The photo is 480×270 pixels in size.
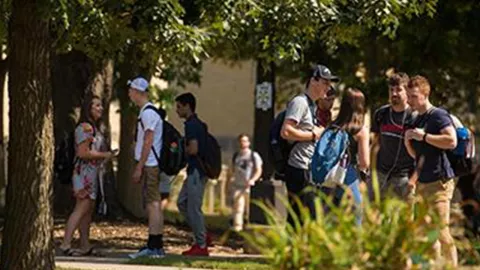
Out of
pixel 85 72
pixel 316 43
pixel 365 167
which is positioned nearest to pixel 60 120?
pixel 85 72

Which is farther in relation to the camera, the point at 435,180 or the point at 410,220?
the point at 435,180

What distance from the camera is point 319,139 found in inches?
486

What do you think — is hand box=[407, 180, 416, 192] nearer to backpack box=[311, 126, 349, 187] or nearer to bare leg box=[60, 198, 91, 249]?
backpack box=[311, 126, 349, 187]

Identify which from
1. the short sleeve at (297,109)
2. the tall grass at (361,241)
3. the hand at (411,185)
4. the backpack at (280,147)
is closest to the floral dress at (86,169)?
the backpack at (280,147)

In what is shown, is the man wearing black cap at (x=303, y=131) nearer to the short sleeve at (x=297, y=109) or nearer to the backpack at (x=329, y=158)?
the short sleeve at (x=297, y=109)

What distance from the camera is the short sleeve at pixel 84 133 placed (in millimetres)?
15195

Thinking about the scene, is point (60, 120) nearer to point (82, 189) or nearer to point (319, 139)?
point (82, 189)

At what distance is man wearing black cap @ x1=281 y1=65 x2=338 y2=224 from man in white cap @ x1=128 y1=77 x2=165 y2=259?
2.35 m

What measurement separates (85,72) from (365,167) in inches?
330

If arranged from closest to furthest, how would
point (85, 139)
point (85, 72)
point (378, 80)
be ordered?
1. point (85, 139)
2. point (85, 72)
3. point (378, 80)

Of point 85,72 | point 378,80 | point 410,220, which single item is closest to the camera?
point 410,220

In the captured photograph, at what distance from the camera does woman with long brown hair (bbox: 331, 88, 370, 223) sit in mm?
12250

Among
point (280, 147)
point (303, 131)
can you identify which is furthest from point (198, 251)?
point (303, 131)

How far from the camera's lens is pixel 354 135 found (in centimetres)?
1247
